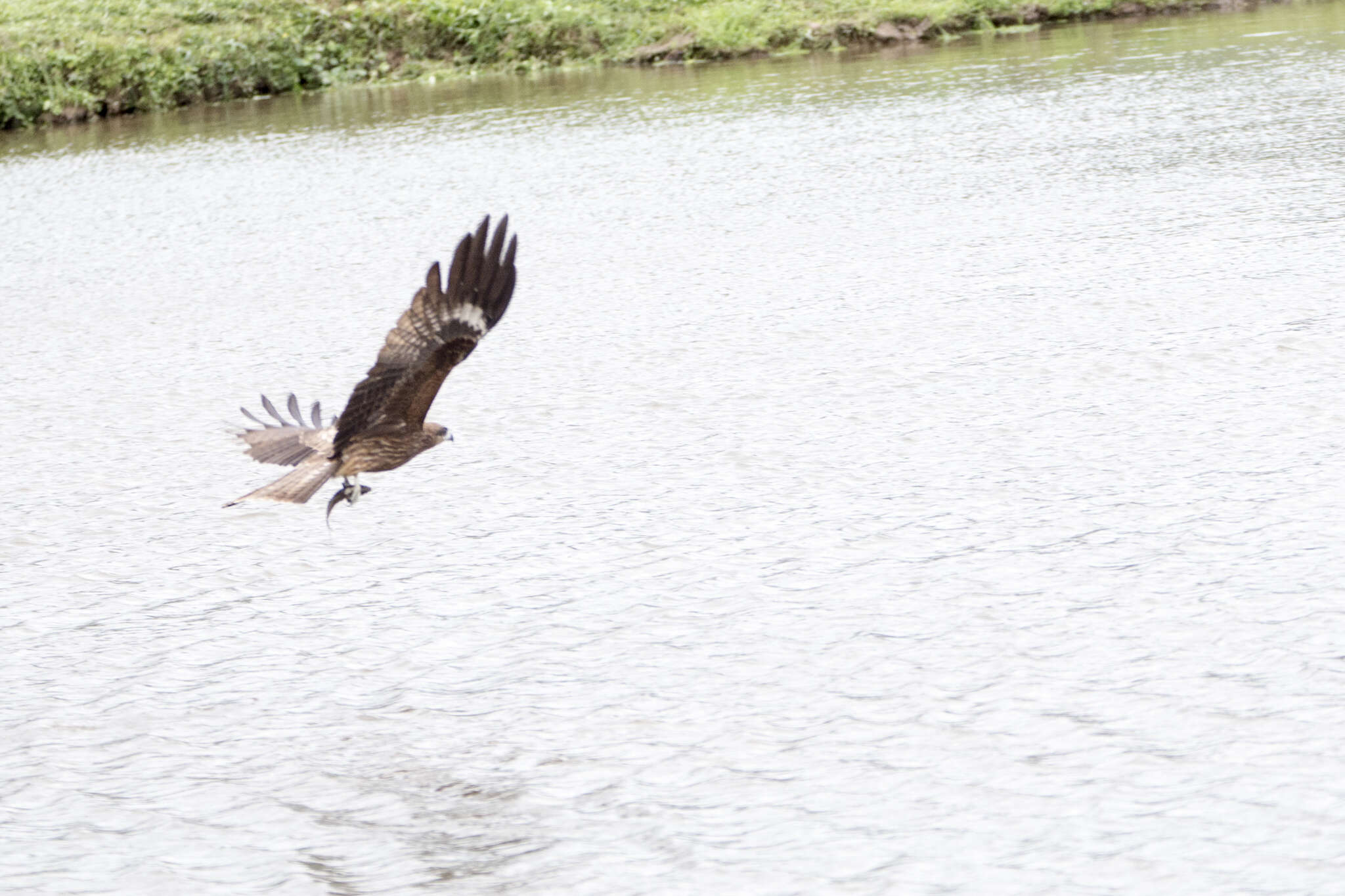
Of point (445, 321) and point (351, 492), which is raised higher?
point (445, 321)

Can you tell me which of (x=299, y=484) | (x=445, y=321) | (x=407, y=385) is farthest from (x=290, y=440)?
(x=445, y=321)

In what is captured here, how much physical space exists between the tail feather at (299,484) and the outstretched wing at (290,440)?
7cm

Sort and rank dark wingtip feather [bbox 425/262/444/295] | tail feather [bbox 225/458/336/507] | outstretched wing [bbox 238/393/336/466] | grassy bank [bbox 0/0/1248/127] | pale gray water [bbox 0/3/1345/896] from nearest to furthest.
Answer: pale gray water [bbox 0/3/1345/896] → dark wingtip feather [bbox 425/262/444/295] → tail feather [bbox 225/458/336/507] → outstretched wing [bbox 238/393/336/466] → grassy bank [bbox 0/0/1248/127]

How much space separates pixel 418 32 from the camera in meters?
27.5

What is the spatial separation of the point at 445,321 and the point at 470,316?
0.07 meters

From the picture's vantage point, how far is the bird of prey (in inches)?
191

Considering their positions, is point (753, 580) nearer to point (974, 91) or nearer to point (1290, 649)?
point (1290, 649)

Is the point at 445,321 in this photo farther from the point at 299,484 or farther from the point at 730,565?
the point at 730,565

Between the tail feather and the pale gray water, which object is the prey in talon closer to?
the tail feather

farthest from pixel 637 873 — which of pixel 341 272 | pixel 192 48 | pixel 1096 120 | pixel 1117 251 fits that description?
pixel 192 48

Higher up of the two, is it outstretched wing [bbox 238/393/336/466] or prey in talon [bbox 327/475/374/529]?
outstretched wing [bbox 238/393/336/466]

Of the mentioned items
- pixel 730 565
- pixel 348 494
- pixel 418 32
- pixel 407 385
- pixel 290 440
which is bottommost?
pixel 730 565

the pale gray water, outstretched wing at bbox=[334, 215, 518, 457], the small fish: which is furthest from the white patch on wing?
the pale gray water

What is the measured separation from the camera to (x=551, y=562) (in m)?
5.59
